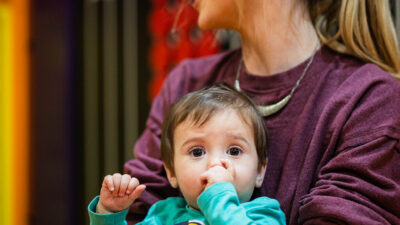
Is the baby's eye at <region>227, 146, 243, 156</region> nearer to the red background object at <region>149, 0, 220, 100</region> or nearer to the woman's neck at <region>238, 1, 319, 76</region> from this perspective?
the woman's neck at <region>238, 1, 319, 76</region>

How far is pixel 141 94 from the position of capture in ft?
11.5

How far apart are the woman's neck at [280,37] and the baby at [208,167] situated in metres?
0.22

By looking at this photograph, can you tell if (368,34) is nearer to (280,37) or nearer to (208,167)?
(280,37)

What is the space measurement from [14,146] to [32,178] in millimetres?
296

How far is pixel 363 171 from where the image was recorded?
1.11m

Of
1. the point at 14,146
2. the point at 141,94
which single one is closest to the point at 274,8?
the point at 141,94

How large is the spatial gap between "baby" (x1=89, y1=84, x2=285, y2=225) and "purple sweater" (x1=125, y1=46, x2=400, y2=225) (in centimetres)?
8

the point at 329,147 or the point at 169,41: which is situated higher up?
the point at 169,41

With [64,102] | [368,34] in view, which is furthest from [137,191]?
[64,102]

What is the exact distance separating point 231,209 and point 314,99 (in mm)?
438

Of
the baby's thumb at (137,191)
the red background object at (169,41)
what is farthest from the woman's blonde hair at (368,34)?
the red background object at (169,41)

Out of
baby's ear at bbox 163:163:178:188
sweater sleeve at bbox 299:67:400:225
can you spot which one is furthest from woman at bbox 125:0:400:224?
baby's ear at bbox 163:163:178:188

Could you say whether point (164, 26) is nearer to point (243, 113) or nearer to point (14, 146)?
point (14, 146)

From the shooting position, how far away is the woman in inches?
43.7
